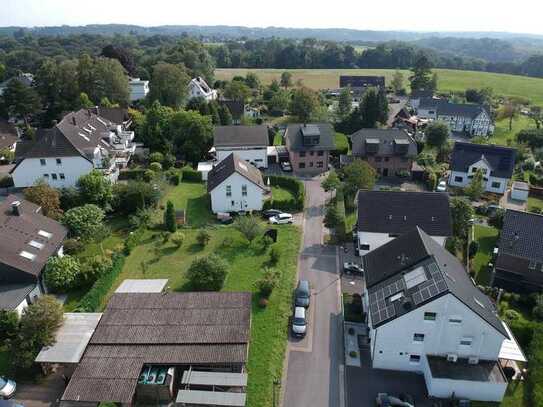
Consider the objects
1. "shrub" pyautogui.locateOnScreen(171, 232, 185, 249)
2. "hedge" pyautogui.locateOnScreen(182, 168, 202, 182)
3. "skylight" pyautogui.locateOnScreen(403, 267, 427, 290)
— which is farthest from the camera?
"hedge" pyautogui.locateOnScreen(182, 168, 202, 182)

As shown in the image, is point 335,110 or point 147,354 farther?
point 335,110

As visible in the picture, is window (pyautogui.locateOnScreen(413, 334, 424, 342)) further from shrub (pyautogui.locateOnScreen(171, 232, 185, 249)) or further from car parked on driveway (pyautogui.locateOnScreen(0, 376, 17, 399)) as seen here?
car parked on driveway (pyautogui.locateOnScreen(0, 376, 17, 399))

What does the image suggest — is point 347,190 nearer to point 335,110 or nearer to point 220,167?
point 220,167

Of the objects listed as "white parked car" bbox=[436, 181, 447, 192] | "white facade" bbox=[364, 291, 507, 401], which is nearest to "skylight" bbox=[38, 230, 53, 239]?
"white facade" bbox=[364, 291, 507, 401]

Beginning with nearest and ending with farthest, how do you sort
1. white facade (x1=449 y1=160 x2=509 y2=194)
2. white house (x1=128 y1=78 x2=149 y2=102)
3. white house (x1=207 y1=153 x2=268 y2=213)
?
white house (x1=207 y1=153 x2=268 y2=213) → white facade (x1=449 y1=160 x2=509 y2=194) → white house (x1=128 y1=78 x2=149 y2=102)

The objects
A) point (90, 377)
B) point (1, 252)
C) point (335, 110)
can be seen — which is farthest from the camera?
point (335, 110)

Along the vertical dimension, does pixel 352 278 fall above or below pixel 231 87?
below

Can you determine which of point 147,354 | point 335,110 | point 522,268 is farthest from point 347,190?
point 335,110
